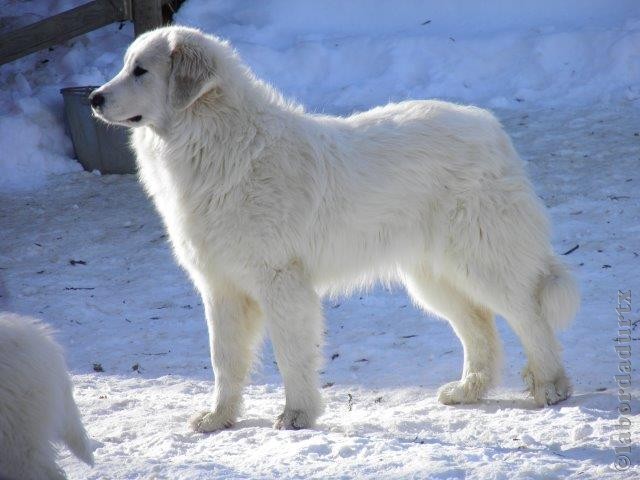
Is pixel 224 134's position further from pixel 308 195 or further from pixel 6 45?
pixel 6 45

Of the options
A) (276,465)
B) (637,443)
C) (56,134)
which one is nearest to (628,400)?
(637,443)

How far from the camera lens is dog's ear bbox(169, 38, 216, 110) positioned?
188 inches

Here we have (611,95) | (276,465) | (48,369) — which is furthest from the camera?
(611,95)

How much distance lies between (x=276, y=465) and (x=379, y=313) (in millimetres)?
2658

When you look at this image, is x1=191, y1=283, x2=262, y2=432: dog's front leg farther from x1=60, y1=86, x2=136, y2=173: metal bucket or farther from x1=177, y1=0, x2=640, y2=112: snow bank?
x1=177, y1=0, x2=640, y2=112: snow bank

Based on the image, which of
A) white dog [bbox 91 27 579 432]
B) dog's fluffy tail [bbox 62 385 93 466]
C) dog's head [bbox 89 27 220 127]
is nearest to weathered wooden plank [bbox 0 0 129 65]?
white dog [bbox 91 27 579 432]

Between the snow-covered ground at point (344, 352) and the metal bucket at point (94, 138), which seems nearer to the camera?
the snow-covered ground at point (344, 352)

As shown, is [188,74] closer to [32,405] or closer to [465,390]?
[32,405]

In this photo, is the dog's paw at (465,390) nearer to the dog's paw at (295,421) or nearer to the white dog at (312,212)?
the white dog at (312,212)

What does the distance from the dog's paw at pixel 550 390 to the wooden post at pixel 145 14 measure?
21.7 ft

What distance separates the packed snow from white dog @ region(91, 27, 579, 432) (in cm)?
35

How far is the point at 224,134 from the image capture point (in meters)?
4.87

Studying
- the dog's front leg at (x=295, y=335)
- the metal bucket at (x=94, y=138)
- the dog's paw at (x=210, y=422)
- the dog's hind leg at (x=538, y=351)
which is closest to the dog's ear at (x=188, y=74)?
the dog's front leg at (x=295, y=335)

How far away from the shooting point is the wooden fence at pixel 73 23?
1016 centimetres
